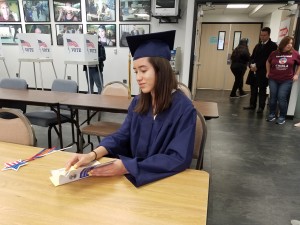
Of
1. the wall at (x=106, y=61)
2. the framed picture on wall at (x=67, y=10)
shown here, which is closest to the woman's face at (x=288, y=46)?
the wall at (x=106, y=61)

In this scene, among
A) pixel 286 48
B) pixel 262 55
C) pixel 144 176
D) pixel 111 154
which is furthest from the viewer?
pixel 262 55

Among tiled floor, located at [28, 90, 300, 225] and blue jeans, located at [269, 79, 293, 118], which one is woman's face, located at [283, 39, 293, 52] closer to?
blue jeans, located at [269, 79, 293, 118]

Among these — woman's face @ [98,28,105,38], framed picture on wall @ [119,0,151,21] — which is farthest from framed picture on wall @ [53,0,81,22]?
framed picture on wall @ [119,0,151,21]

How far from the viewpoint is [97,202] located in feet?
2.79

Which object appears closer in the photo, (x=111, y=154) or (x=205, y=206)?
(x=205, y=206)

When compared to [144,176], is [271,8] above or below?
above

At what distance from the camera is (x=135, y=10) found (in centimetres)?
529

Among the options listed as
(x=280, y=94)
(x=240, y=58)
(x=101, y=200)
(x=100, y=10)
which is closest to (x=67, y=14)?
(x=100, y=10)

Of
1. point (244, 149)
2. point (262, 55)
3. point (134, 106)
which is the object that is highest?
point (262, 55)

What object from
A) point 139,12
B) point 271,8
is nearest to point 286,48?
point 271,8

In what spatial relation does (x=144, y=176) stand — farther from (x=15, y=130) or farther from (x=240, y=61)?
(x=240, y=61)

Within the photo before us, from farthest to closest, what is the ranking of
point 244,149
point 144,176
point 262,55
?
point 262,55
point 244,149
point 144,176

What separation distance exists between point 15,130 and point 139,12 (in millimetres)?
4520

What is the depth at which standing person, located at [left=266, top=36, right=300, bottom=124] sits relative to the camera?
385 cm
